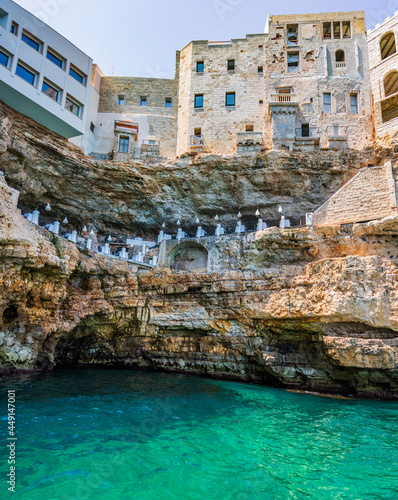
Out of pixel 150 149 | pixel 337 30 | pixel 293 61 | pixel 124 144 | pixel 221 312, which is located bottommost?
pixel 221 312

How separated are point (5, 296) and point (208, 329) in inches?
376

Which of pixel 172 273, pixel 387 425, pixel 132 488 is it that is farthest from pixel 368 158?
pixel 132 488

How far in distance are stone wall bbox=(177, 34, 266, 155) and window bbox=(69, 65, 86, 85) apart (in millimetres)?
7813

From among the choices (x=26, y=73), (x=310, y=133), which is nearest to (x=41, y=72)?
(x=26, y=73)

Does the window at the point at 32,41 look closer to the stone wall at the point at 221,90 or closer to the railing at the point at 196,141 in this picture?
the stone wall at the point at 221,90

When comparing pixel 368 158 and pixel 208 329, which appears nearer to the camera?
pixel 208 329

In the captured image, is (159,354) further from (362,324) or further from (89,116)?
(89,116)

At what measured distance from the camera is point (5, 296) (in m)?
13.7

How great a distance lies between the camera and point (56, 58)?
68.2 feet

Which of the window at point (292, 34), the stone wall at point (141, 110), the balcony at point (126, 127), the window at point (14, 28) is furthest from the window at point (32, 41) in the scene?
the window at point (292, 34)

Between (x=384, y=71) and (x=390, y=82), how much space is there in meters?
1.58

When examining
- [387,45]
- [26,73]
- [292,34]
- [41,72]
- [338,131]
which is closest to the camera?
[26,73]

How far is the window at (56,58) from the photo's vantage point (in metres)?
20.3

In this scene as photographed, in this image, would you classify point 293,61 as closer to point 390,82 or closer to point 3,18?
point 390,82
